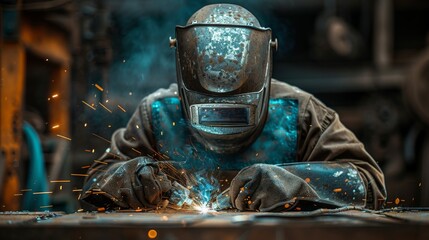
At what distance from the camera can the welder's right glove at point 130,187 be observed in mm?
3258

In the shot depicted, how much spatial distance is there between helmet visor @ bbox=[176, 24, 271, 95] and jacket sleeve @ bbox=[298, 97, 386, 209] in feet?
1.24

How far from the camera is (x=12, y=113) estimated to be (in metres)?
5.09

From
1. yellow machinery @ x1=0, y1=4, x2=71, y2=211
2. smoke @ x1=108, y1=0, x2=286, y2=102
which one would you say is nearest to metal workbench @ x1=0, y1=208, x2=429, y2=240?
yellow machinery @ x1=0, y1=4, x2=71, y2=211

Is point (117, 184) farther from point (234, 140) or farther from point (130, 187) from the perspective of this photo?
point (234, 140)

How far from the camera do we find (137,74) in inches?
288

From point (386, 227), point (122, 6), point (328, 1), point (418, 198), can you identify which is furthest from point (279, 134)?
point (328, 1)

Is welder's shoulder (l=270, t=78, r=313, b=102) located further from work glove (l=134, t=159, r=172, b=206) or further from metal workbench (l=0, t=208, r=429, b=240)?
metal workbench (l=0, t=208, r=429, b=240)

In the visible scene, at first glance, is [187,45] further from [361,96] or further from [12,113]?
[361,96]

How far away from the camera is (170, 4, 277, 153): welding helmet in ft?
10.8

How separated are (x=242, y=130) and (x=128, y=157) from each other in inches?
24.7

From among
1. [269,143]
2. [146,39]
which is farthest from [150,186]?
[146,39]

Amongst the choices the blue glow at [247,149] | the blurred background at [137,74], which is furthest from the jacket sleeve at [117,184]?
the blurred background at [137,74]

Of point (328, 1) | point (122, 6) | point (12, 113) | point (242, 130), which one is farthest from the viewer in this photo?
Result: point (328, 1)

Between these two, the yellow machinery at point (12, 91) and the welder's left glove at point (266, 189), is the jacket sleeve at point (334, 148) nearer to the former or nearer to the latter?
the welder's left glove at point (266, 189)
